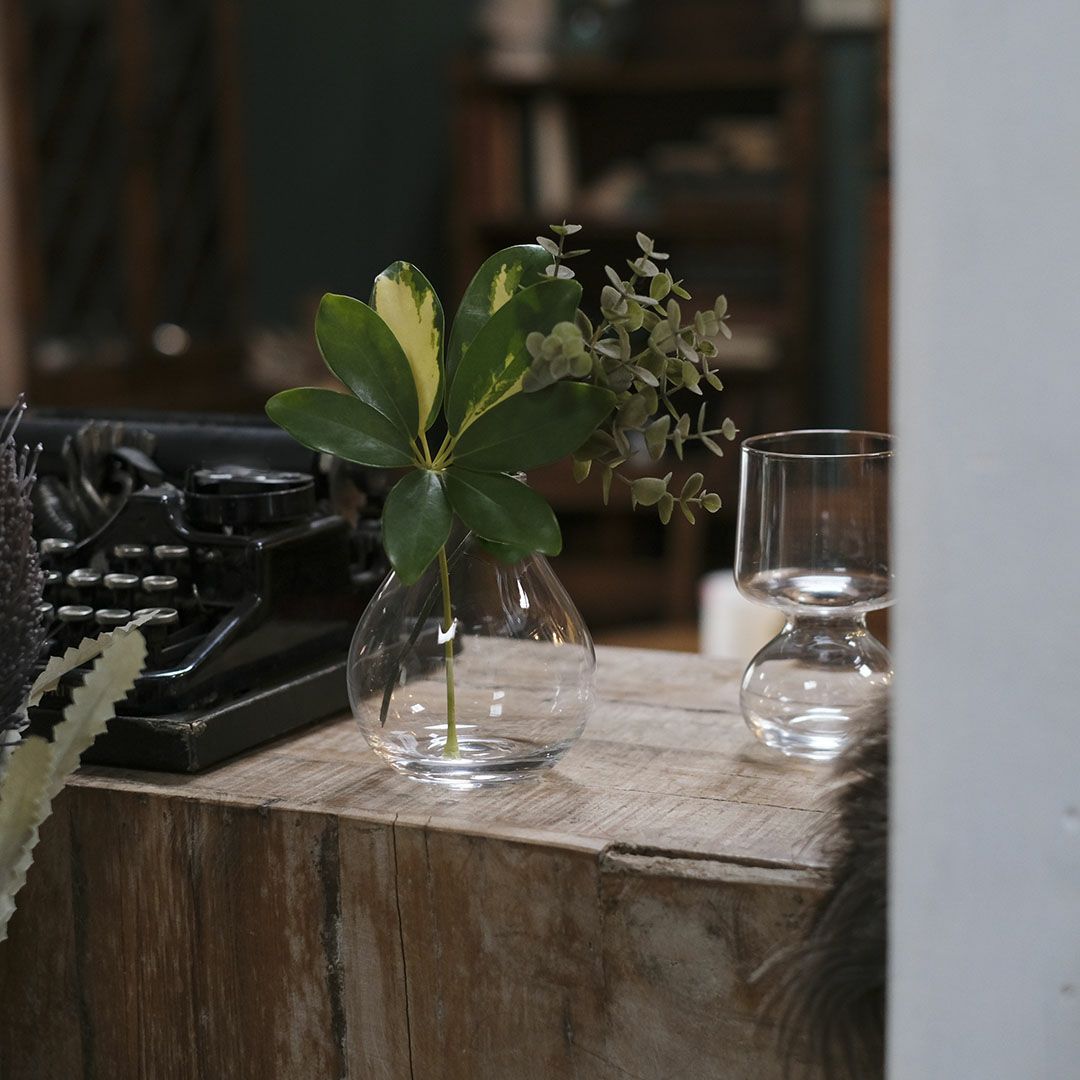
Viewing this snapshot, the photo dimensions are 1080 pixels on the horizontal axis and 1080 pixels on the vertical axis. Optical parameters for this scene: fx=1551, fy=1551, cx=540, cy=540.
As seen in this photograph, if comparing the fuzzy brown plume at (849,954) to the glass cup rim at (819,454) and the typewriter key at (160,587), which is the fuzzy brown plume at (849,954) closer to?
the glass cup rim at (819,454)

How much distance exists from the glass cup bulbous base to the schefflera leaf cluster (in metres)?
0.19

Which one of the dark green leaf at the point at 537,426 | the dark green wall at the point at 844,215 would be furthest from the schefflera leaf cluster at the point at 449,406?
the dark green wall at the point at 844,215

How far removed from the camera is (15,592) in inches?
34.5

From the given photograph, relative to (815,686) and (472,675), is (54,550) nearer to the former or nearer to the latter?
(472,675)

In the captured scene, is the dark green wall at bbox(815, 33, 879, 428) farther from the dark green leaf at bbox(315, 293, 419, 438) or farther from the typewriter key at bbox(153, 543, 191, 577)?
the dark green leaf at bbox(315, 293, 419, 438)

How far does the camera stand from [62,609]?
42.9 inches

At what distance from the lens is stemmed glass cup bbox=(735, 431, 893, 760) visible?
0.99 meters

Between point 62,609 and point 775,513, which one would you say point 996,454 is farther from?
point 62,609

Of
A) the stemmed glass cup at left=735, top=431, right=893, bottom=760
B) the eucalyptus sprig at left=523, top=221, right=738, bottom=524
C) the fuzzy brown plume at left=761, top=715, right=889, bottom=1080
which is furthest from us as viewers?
the stemmed glass cup at left=735, top=431, right=893, bottom=760

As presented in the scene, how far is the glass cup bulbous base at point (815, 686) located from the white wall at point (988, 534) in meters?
0.31

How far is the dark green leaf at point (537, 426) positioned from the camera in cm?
91

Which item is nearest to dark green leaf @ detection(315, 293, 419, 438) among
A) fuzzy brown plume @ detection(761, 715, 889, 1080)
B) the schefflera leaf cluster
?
the schefflera leaf cluster

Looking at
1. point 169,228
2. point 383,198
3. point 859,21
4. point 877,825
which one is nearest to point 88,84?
point 169,228

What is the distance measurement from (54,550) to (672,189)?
11.5 ft
